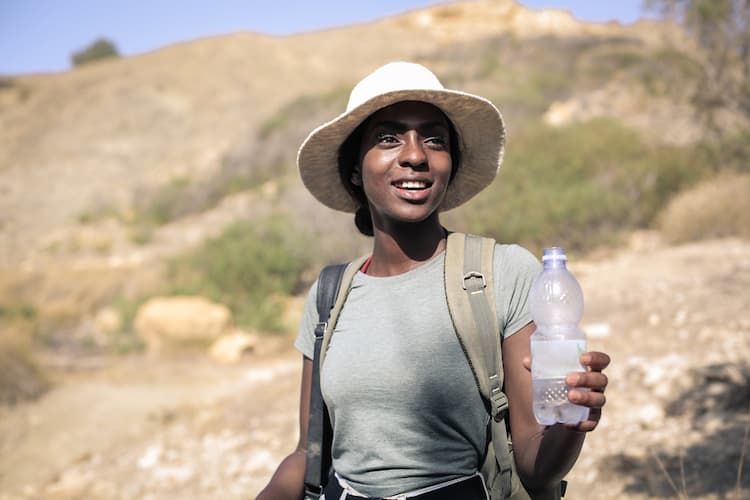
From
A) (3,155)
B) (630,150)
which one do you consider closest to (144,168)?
(3,155)

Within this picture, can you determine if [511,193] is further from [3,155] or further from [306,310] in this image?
[3,155]

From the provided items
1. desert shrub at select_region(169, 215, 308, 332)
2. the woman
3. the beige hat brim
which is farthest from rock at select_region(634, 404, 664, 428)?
desert shrub at select_region(169, 215, 308, 332)

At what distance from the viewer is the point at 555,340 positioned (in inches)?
60.6

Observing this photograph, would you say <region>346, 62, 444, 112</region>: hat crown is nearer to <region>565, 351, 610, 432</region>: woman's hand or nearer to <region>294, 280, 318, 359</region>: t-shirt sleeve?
<region>294, 280, 318, 359</region>: t-shirt sleeve

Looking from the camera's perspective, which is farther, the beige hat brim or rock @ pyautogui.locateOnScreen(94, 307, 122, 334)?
rock @ pyautogui.locateOnScreen(94, 307, 122, 334)

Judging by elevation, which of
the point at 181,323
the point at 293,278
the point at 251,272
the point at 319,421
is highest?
the point at 319,421

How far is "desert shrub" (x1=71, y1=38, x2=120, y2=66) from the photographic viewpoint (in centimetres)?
5209

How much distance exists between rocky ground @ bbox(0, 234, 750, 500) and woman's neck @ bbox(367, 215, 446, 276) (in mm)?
2117

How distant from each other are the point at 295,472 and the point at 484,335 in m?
0.72

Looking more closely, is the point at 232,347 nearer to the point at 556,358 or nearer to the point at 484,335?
the point at 484,335

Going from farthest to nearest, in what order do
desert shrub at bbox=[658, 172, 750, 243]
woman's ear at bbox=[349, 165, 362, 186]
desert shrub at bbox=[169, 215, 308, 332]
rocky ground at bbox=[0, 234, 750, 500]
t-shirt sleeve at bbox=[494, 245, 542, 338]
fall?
1. desert shrub at bbox=[169, 215, 308, 332]
2. desert shrub at bbox=[658, 172, 750, 243]
3. rocky ground at bbox=[0, 234, 750, 500]
4. woman's ear at bbox=[349, 165, 362, 186]
5. t-shirt sleeve at bbox=[494, 245, 542, 338]

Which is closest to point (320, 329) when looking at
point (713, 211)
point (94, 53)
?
point (713, 211)

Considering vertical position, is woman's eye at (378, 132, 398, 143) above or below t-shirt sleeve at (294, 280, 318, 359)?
above

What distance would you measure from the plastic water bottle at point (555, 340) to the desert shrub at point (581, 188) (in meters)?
10.1
